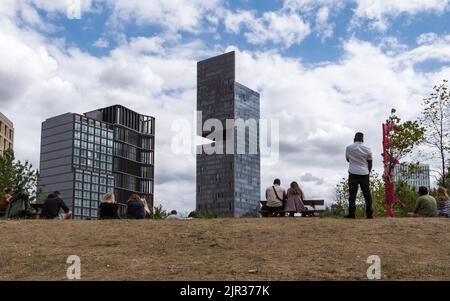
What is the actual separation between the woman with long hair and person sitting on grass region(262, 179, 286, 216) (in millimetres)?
385

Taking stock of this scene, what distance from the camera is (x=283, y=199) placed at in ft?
55.9

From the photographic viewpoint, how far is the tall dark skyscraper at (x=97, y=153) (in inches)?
5945

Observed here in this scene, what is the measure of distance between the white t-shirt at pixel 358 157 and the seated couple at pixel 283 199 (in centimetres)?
261

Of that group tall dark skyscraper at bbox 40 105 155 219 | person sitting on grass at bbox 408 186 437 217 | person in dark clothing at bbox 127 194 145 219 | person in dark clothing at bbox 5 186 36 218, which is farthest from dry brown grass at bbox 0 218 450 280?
tall dark skyscraper at bbox 40 105 155 219

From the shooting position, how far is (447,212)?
1584 cm

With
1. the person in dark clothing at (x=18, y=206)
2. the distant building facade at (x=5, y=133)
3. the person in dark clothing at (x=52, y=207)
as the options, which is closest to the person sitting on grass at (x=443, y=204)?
the person in dark clothing at (x=52, y=207)

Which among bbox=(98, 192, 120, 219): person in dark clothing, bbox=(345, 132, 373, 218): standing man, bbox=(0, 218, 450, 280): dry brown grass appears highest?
bbox=(345, 132, 373, 218): standing man

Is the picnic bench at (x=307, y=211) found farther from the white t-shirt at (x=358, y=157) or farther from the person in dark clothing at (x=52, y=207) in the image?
the person in dark clothing at (x=52, y=207)

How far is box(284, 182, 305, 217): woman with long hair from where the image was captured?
54.0ft

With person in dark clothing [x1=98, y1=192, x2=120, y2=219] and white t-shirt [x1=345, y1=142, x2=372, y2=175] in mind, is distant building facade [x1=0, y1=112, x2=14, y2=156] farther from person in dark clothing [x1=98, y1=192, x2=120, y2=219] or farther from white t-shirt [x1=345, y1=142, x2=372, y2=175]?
white t-shirt [x1=345, y1=142, x2=372, y2=175]

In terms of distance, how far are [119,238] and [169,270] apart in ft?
10.4

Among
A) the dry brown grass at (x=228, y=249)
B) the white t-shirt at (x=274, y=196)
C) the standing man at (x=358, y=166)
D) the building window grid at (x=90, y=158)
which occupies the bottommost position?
the dry brown grass at (x=228, y=249)

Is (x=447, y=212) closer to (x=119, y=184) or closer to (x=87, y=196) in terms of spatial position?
(x=119, y=184)

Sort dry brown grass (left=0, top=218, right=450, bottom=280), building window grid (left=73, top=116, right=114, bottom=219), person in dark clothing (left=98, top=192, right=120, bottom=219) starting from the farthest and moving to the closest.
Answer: building window grid (left=73, top=116, right=114, bottom=219), person in dark clothing (left=98, top=192, right=120, bottom=219), dry brown grass (left=0, top=218, right=450, bottom=280)
